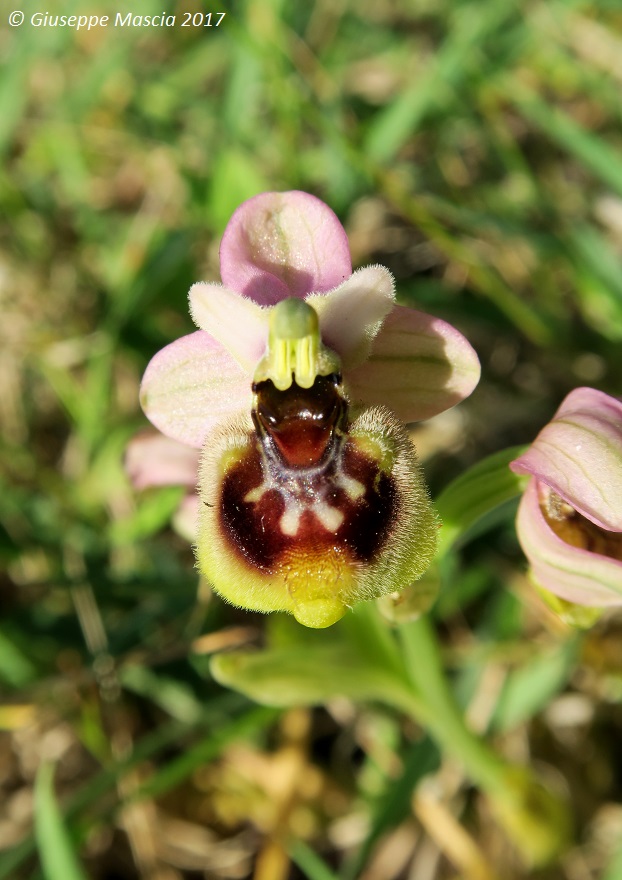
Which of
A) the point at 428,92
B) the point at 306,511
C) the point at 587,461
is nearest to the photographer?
the point at 587,461

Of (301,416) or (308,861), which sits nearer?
(301,416)

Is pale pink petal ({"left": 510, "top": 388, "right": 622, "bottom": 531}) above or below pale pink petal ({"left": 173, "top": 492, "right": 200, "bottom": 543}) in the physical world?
above

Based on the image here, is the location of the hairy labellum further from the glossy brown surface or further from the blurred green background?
the blurred green background

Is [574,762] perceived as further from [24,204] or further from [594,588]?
[24,204]

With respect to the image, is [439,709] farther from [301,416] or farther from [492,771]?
[301,416]

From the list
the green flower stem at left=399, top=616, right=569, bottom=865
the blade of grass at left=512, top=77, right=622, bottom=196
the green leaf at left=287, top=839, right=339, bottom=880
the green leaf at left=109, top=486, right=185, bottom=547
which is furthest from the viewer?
the blade of grass at left=512, top=77, right=622, bottom=196

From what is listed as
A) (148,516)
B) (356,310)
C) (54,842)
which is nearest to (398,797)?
(54,842)

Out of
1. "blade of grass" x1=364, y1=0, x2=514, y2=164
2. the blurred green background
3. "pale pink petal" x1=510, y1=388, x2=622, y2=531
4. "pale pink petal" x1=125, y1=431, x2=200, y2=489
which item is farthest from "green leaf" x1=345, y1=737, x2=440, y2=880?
"blade of grass" x1=364, y1=0, x2=514, y2=164
